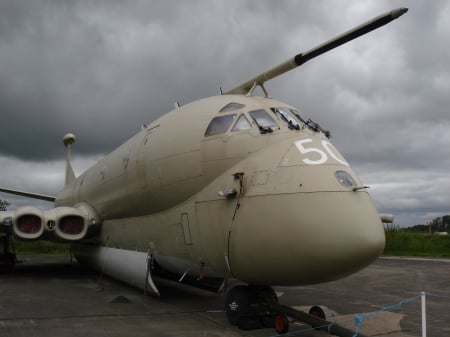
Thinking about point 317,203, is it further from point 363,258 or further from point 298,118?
point 298,118

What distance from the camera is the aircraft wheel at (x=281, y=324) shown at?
6.05m

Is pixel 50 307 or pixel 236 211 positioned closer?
pixel 236 211

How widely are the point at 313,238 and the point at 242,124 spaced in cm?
245

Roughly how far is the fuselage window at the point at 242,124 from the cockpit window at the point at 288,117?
1.71ft

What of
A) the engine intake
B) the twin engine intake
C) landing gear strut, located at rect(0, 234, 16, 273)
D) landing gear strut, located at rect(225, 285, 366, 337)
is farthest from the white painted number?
landing gear strut, located at rect(0, 234, 16, 273)

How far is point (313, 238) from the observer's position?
5.45m

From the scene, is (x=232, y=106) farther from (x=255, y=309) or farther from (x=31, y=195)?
(x=31, y=195)

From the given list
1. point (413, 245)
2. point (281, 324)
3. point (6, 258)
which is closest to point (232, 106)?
point (281, 324)

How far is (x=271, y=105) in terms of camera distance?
7496mm

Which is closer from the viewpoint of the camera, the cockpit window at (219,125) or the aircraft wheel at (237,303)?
the aircraft wheel at (237,303)

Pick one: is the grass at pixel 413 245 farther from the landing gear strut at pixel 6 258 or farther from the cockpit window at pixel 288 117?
the cockpit window at pixel 288 117

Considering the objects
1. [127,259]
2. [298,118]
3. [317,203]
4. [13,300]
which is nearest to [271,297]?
[317,203]

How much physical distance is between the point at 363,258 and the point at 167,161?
390cm

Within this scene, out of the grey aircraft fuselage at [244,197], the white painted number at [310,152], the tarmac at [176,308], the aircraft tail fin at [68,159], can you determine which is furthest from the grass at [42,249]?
the white painted number at [310,152]
